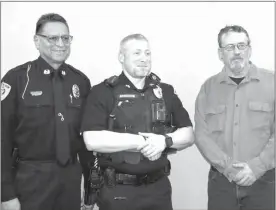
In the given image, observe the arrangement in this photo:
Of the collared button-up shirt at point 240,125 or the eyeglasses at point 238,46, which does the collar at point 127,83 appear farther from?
the eyeglasses at point 238,46

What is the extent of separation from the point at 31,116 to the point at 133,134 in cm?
79

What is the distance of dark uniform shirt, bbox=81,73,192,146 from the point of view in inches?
93.7

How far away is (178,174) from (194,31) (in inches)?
57.9

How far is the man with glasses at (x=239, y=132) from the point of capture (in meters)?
2.55

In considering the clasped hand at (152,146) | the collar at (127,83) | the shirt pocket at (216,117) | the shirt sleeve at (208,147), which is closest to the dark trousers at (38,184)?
the clasped hand at (152,146)

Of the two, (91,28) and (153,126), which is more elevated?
(91,28)

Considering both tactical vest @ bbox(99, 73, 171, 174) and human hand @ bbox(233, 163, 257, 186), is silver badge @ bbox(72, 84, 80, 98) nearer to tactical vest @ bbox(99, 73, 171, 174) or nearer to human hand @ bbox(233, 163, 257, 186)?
tactical vest @ bbox(99, 73, 171, 174)

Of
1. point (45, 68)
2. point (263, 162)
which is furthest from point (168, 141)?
point (45, 68)

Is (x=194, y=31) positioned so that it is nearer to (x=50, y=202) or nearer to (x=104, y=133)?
(x=104, y=133)

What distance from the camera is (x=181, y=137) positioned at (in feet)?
8.16

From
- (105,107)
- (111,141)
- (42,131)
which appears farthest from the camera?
(42,131)

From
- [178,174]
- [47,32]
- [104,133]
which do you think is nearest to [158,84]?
[104,133]

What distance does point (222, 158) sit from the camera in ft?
8.42

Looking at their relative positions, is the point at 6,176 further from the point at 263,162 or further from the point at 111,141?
the point at 263,162
